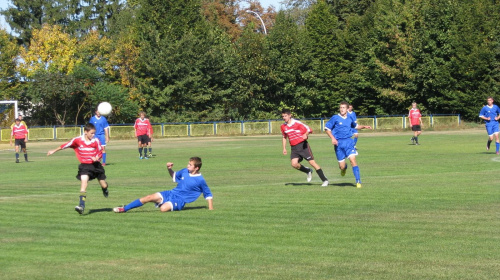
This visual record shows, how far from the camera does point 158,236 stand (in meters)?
11.1

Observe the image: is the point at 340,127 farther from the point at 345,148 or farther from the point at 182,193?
the point at 182,193

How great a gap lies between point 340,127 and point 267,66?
54.8m

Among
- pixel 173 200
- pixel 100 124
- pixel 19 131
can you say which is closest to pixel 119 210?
pixel 173 200

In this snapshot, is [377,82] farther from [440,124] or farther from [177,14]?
[177,14]

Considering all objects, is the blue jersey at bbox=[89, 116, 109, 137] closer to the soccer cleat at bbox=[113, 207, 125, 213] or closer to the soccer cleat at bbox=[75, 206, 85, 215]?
the soccer cleat at bbox=[113, 207, 125, 213]

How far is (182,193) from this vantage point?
13789mm

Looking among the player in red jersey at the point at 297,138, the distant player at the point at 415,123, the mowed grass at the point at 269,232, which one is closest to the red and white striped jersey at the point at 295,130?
the player in red jersey at the point at 297,138

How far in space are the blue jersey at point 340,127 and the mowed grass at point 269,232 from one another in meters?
1.35

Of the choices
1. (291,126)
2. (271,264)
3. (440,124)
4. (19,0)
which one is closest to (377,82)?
(440,124)

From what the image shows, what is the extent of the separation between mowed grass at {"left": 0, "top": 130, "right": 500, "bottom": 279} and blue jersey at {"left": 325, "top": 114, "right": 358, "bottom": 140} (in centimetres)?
135

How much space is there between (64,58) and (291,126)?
65.3 meters

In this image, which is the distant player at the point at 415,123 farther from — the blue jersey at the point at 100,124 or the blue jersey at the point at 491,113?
the blue jersey at the point at 100,124

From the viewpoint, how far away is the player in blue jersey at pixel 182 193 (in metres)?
13.5

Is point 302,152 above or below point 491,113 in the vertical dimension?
below
